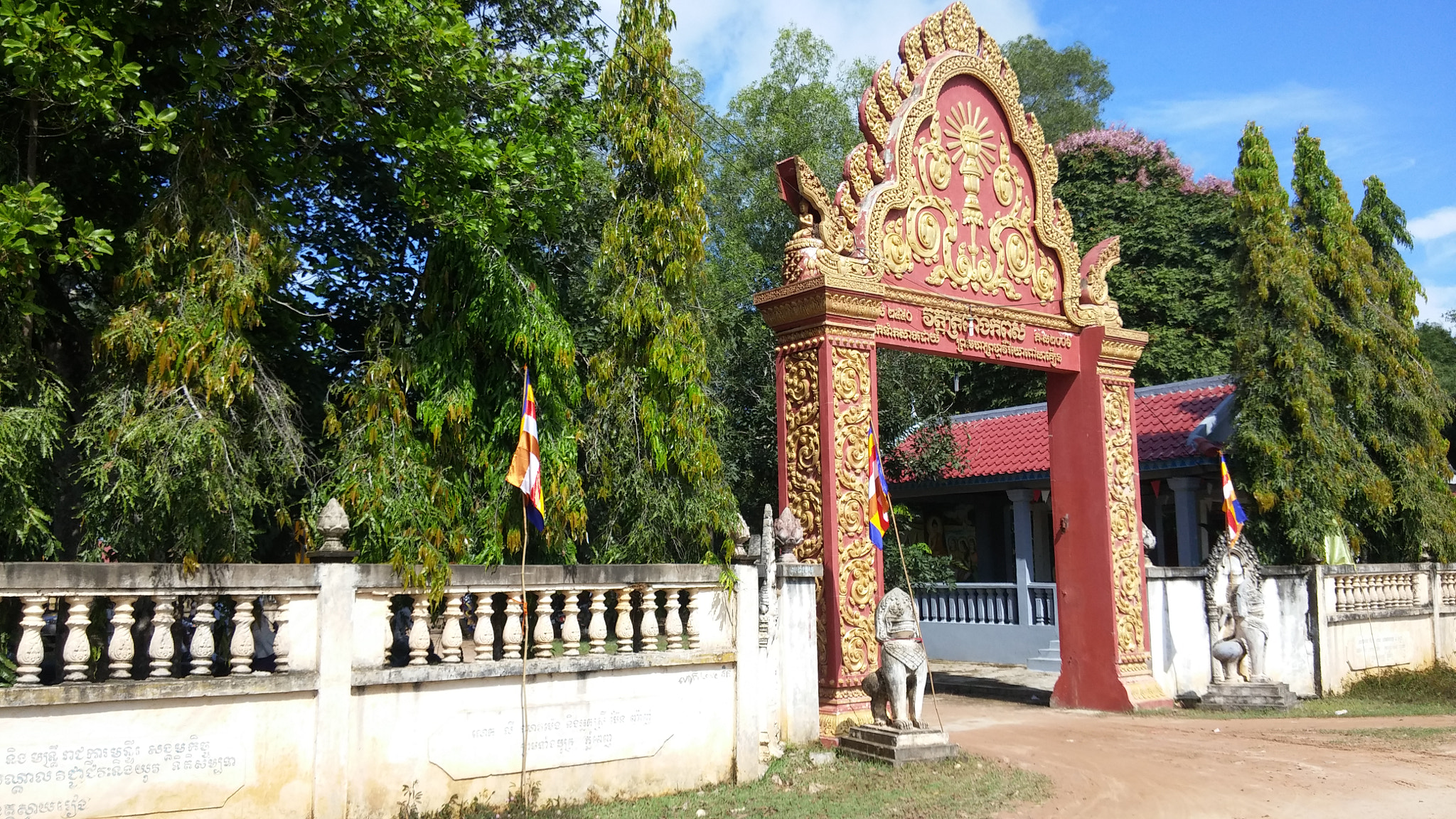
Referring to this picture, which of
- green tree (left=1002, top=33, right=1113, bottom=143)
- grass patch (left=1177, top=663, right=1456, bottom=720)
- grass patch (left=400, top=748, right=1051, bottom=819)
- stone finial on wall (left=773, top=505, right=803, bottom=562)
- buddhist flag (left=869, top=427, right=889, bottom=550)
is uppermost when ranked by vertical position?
green tree (left=1002, top=33, right=1113, bottom=143)

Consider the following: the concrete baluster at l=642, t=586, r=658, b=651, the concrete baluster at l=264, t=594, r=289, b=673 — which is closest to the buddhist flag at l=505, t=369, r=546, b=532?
the concrete baluster at l=642, t=586, r=658, b=651

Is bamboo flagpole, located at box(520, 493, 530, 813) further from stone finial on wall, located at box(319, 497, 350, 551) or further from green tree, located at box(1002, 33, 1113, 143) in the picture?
green tree, located at box(1002, 33, 1113, 143)

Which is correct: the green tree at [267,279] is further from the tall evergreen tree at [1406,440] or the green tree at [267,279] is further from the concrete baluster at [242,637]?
the tall evergreen tree at [1406,440]

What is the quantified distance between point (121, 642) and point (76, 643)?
0.63 feet

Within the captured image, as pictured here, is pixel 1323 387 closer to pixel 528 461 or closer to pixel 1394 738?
pixel 1394 738

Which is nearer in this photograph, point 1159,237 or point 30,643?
point 30,643

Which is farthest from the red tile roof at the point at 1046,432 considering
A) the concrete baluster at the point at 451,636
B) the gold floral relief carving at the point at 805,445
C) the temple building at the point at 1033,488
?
the concrete baluster at the point at 451,636

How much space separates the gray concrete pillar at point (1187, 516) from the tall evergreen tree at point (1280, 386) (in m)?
2.31

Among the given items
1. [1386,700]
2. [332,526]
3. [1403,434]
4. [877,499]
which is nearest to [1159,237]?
[1403,434]

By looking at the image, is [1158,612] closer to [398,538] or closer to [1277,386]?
[1277,386]

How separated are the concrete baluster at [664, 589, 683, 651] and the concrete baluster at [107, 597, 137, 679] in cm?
339

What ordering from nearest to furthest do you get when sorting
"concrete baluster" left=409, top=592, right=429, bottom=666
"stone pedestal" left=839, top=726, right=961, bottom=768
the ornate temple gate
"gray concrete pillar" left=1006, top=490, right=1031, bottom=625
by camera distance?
"concrete baluster" left=409, top=592, right=429, bottom=666 → "stone pedestal" left=839, top=726, right=961, bottom=768 → the ornate temple gate → "gray concrete pillar" left=1006, top=490, right=1031, bottom=625

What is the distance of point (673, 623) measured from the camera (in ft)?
25.5

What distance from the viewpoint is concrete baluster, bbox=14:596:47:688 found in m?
5.28
